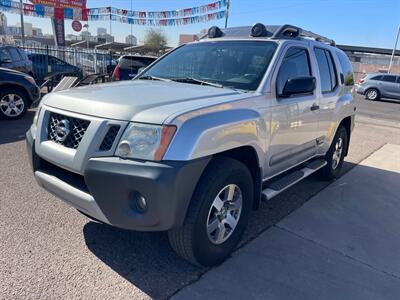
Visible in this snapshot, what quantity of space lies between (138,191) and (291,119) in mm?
1990

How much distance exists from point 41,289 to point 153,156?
1.25m

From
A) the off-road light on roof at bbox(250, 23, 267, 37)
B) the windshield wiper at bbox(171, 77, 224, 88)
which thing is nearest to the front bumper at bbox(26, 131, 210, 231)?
the windshield wiper at bbox(171, 77, 224, 88)

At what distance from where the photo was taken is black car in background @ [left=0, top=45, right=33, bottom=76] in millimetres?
10954

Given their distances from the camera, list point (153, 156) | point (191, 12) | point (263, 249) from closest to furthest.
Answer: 1. point (153, 156)
2. point (263, 249)
3. point (191, 12)

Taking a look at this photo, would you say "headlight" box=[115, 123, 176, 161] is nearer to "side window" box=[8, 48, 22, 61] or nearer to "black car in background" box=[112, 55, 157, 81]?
"black car in background" box=[112, 55, 157, 81]

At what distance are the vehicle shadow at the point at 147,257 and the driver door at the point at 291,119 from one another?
755 millimetres

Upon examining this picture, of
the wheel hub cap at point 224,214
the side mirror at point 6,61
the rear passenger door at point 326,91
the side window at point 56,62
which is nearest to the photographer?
the wheel hub cap at point 224,214

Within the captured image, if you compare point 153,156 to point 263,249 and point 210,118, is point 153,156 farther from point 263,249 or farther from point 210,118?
point 263,249

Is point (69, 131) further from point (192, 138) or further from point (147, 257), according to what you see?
point (147, 257)

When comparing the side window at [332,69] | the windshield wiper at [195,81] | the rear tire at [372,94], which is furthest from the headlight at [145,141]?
the rear tire at [372,94]

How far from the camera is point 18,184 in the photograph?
433 cm

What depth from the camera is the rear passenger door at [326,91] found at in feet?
14.6

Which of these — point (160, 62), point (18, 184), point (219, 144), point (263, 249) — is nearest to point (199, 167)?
point (219, 144)

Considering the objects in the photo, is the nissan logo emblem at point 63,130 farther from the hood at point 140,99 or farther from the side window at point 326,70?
the side window at point 326,70
